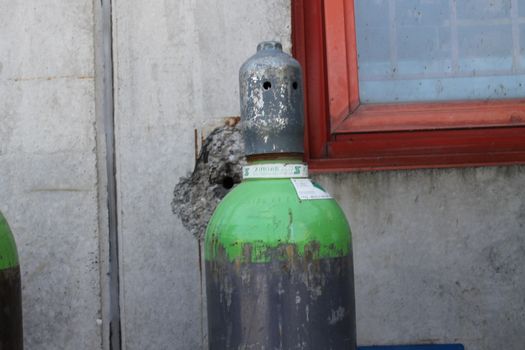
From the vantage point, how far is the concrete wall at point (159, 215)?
2.24 metres

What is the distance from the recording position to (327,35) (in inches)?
89.1

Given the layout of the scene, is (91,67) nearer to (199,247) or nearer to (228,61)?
(228,61)

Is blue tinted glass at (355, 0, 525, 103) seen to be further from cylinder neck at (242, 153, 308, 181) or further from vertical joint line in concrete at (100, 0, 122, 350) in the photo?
vertical joint line in concrete at (100, 0, 122, 350)

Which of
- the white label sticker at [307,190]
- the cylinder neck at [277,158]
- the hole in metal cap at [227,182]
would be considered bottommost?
the white label sticker at [307,190]

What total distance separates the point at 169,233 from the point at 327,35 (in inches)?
36.3

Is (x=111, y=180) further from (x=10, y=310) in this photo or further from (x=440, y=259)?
(x=440, y=259)

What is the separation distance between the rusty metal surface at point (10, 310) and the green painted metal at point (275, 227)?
52cm

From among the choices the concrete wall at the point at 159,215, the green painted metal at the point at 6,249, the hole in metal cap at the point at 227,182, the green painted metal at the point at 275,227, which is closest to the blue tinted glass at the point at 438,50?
the concrete wall at the point at 159,215

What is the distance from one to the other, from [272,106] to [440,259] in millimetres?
1009

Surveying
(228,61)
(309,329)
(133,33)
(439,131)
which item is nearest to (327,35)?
(228,61)

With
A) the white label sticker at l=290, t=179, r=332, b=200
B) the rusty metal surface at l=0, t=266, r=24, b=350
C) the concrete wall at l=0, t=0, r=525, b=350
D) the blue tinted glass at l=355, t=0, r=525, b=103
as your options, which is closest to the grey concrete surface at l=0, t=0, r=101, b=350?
the concrete wall at l=0, t=0, r=525, b=350

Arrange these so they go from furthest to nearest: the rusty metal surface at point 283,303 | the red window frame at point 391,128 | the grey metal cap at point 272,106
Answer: the red window frame at point 391,128
the grey metal cap at point 272,106
the rusty metal surface at point 283,303

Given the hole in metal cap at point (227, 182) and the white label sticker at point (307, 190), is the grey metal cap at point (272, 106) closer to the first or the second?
the white label sticker at point (307, 190)

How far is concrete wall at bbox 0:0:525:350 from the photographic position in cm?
224
